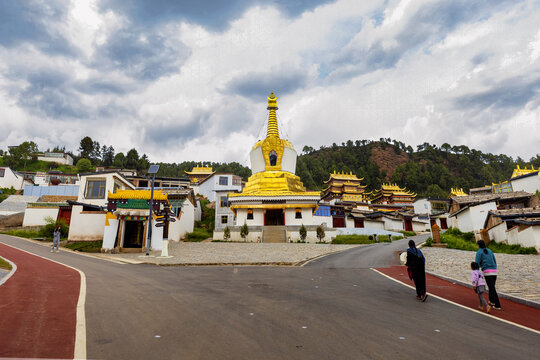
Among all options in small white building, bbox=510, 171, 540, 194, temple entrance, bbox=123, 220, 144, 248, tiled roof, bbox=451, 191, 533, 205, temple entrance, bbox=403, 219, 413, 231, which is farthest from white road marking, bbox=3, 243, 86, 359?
small white building, bbox=510, 171, 540, 194

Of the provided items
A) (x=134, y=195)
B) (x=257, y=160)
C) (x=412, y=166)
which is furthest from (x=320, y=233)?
(x=412, y=166)

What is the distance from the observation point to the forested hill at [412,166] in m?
99.6

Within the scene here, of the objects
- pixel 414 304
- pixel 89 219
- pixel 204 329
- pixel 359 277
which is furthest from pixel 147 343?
pixel 89 219

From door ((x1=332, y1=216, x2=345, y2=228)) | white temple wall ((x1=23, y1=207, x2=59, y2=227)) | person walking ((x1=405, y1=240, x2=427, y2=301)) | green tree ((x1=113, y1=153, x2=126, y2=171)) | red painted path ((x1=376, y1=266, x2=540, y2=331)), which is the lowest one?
red painted path ((x1=376, y1=266, x2=540, y2=331))

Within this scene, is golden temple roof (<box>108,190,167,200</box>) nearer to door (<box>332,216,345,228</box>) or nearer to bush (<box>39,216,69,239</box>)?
bush (<box>39,216,69,239</box>)

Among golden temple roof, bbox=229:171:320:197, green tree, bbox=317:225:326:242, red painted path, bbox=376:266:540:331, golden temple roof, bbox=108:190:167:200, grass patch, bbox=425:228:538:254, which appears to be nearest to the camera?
red painted path, bbox=376:266:540:331

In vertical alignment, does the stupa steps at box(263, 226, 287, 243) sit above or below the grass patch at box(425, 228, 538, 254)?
above

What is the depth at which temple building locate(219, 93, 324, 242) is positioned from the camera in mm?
29859

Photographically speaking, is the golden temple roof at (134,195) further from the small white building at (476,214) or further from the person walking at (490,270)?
the small white building at (476,214)

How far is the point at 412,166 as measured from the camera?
338 ft

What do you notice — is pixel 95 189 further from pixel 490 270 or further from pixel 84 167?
pixel 84 167

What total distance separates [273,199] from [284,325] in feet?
87.4

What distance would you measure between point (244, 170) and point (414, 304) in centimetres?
9483

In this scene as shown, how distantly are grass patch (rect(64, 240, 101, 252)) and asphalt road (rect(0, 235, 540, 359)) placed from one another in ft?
47.0
